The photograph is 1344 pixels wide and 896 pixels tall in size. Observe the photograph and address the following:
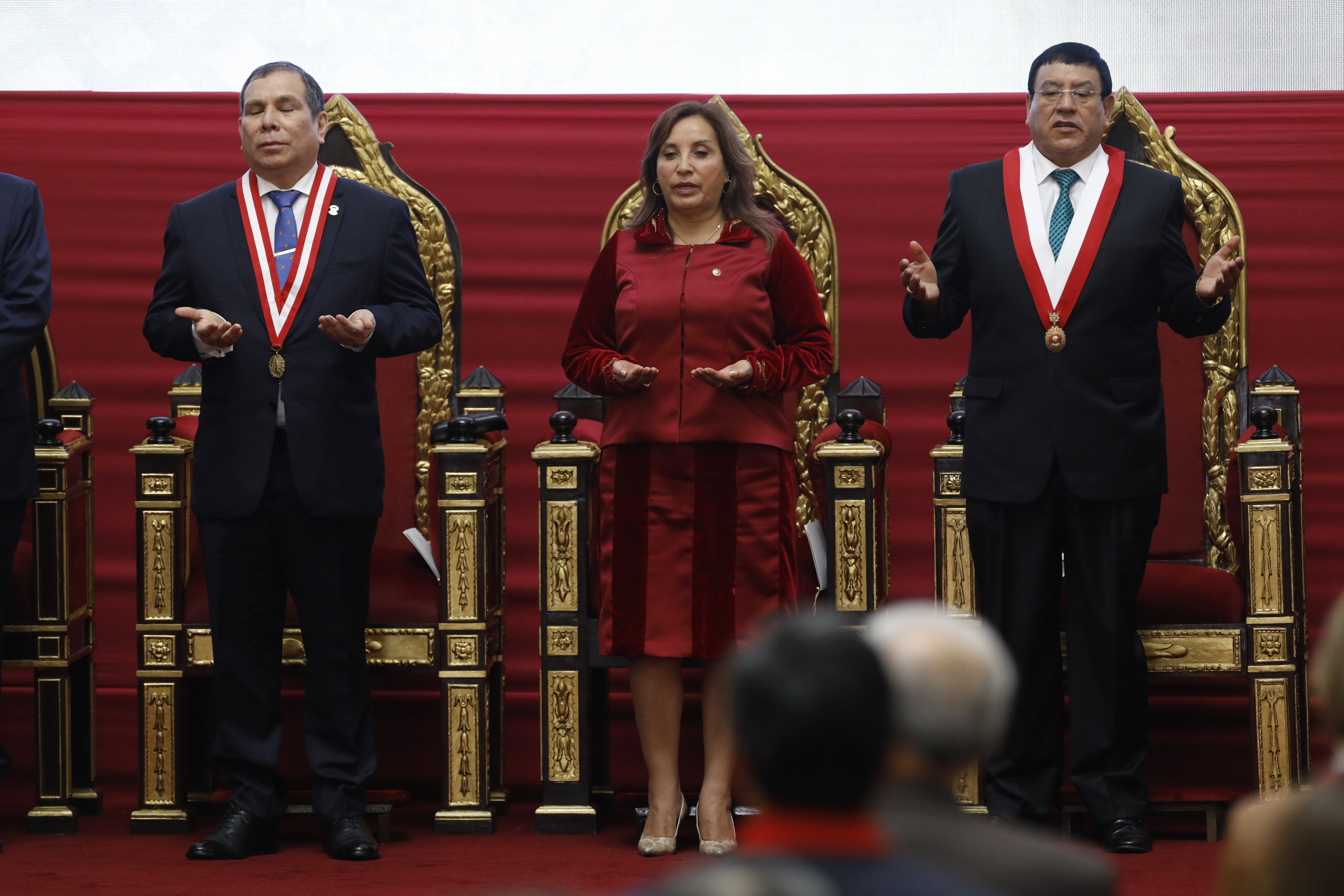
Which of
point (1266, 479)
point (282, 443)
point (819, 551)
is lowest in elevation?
point (819, 551)

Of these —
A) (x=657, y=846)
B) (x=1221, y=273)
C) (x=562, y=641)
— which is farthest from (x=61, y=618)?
(x=1221, y=273)

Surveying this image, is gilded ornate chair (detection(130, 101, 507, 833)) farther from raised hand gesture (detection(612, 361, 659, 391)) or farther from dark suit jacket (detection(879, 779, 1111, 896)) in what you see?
dark suit jacket (detection(879, 779, 1111, 896))

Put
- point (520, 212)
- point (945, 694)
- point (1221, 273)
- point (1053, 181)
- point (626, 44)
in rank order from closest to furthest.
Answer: point (945, 694) → point (1221, 273) → point (1053, 181) → point (520, 212) → point (626, 44)

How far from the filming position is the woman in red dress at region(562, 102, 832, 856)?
3.73 meters

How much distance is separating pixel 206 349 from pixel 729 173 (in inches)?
47.5

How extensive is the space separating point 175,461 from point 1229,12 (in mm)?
3229

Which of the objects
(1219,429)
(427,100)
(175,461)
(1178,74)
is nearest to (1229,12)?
(1178,74)

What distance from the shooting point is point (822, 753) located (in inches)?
46.2

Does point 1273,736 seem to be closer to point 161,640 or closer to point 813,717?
point 161,640

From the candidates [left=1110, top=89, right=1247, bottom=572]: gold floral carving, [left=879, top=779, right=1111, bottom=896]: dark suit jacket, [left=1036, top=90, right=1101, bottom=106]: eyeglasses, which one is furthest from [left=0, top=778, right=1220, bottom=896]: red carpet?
[left=879, top=779, right=1111, bottom=896]: dark suit jacket


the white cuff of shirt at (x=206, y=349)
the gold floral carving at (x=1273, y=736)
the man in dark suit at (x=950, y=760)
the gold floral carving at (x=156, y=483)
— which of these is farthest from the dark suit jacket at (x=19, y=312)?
the man in dark suit at (x=950, y=760)

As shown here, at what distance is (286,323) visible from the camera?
3779 millimetres

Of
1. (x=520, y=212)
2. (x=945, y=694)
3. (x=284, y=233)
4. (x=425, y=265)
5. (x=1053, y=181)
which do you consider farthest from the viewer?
(x=520, y=212)

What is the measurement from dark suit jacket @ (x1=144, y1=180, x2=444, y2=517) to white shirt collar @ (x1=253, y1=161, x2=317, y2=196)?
6 centimetres
